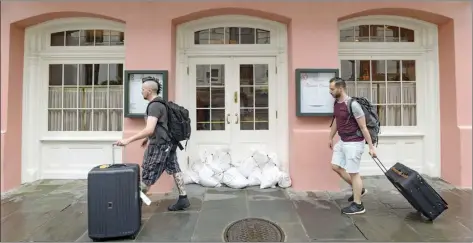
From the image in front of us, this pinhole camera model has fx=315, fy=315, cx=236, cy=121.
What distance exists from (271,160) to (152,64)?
2625mm

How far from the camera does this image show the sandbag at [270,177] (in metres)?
5.29

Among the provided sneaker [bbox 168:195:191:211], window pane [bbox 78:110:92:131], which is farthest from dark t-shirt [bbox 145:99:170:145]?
window pane [bbox 78:110:92:131]

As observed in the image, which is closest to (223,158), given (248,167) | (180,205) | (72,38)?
(248,167)

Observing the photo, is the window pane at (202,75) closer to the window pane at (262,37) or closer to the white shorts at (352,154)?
the window pane at (262,37)

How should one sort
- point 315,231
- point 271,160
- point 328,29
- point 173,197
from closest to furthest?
point 315,231, point 173,197, point 328,29, point 271,160

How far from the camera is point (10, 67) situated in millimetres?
5441

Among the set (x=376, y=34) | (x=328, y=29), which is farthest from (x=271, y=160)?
(x=376, y=34)

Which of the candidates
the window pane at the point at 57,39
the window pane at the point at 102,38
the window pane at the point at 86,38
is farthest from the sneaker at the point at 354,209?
the window pane at the point at 57,39

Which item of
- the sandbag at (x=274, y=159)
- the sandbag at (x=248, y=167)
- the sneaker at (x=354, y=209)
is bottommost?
the sneaker at (x=354, y=209)

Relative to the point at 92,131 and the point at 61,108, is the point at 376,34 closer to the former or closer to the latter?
the point at 92,131

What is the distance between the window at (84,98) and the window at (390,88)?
179 inches

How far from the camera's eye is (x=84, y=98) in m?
6.04

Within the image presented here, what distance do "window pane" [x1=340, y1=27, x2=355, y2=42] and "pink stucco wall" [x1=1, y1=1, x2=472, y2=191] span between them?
50 cm

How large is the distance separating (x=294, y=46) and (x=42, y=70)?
4.70 meters
